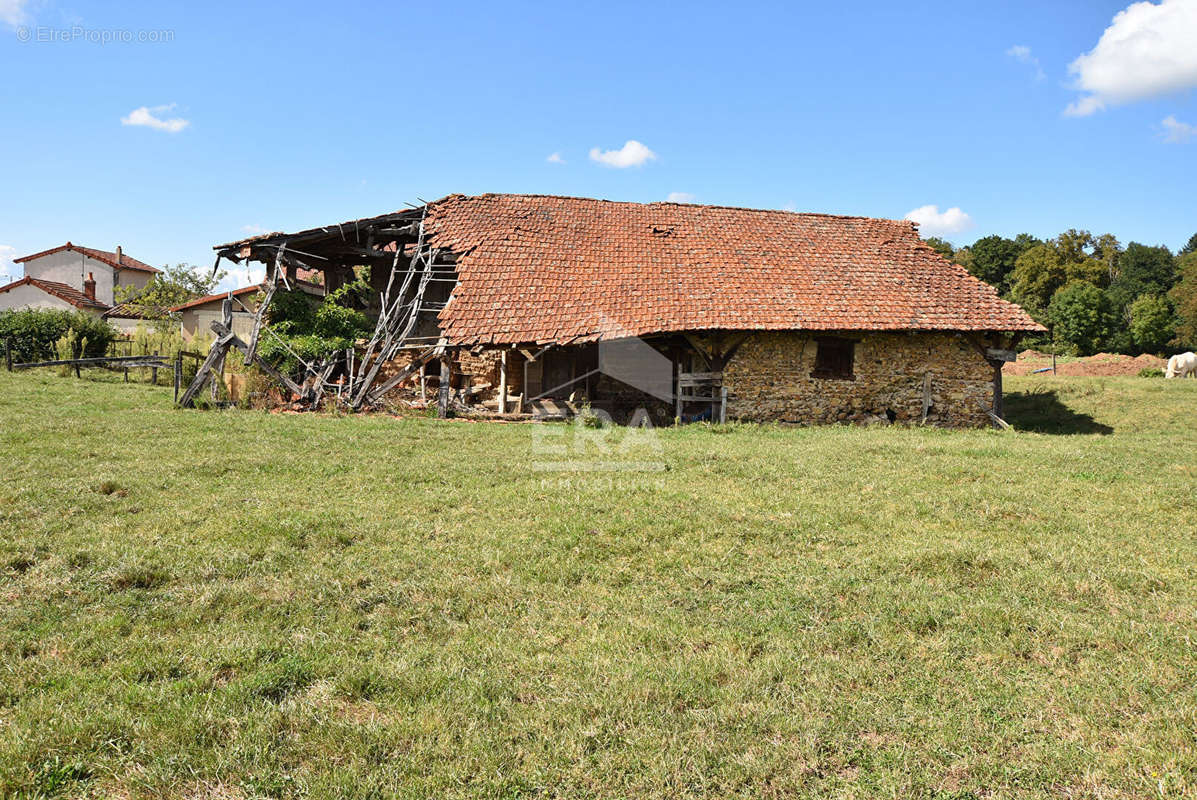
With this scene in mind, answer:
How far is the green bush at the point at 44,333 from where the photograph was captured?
24.4m

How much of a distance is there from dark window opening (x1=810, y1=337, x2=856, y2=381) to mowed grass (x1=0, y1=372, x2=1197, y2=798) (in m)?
7.09

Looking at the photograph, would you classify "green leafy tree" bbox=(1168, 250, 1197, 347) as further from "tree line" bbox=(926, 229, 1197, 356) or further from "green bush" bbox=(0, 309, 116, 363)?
"green bush" bbox=(0, 309, 116, 363)

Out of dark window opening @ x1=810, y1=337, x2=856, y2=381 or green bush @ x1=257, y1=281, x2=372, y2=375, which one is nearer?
dark window opening @ x1=810, y1=337, x2=856, y2=381

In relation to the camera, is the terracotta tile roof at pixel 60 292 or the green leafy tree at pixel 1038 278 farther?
the green leafy tree at pixel 1038 278

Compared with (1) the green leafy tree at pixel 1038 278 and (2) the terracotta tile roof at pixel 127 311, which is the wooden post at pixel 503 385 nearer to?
(2) the terracotta tile roof at pixel 127 311

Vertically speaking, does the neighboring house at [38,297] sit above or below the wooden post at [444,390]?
above

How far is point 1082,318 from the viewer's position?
47.0 m

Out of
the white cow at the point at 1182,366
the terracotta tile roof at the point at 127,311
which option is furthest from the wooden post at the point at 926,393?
the terracotta tile roof at the point at 127,311

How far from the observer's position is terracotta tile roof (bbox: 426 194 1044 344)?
15.5 m

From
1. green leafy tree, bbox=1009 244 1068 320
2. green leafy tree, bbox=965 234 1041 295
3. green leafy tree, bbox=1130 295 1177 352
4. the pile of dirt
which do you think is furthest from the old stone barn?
green leafy tree, bbox=965 234 1041 295

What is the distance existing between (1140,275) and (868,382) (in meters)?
60.9

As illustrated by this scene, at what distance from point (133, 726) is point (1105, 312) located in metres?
58.9

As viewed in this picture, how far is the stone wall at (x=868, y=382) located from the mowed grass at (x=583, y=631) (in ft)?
21.7

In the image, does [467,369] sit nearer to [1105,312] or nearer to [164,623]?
[164,623]
